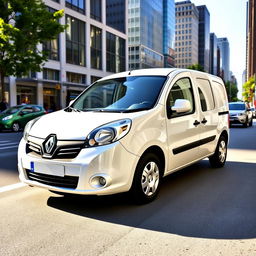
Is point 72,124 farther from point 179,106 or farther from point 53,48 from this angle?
point 53,48

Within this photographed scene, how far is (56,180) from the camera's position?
3.84 meters

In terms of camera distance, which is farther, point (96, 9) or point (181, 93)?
point (96, 9)

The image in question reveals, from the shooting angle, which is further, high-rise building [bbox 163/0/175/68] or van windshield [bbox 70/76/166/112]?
high-rise building [bbox 163/0/175/68]

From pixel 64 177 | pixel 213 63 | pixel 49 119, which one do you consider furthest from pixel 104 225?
pixel 213 63

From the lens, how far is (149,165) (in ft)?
13.8

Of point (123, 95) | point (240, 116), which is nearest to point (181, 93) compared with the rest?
point (123, 95)

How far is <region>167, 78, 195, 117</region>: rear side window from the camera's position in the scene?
474 centimetres

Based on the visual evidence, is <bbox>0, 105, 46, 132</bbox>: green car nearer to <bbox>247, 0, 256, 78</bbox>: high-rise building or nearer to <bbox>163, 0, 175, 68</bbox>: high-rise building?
<bbox>163, 0, 175, 68</bbox>: high-rise building

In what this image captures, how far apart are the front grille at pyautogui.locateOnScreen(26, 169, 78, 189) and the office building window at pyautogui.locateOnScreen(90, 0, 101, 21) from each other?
128ft

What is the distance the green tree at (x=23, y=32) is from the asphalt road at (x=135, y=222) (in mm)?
16646

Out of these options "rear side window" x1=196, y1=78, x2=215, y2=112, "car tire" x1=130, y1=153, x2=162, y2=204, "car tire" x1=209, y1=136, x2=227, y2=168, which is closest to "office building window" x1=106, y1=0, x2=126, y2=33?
"car tire" x1=209, y1=136, x2=227, y2=168

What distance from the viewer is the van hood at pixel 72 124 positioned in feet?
12.5

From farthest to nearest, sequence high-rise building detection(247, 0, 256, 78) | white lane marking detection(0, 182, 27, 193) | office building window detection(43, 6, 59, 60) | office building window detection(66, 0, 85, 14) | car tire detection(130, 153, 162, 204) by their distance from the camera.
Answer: high-rise building detection(247, 0, 256, 78), office building window detection(66, 0, 85, 14), office building window detection(43, 6, 59, 60), white lane marking detection(0, 182, 27, 193), car tire detection(130, 153, 162, 204)

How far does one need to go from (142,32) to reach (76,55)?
4753cm
